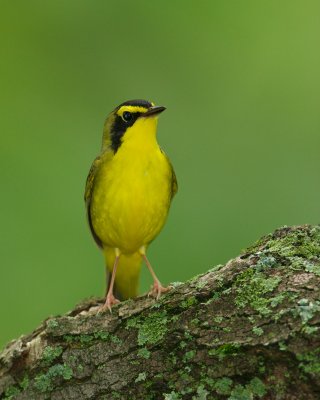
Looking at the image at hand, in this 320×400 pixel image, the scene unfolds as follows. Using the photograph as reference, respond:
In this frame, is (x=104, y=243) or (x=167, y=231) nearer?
(x=104, y=243)

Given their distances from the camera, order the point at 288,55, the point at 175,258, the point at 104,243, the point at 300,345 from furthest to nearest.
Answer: the point at 288,55 → the point at 175,258 → the point at 104,243 → the point at 300,345

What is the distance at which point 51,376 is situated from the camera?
13.6 feet

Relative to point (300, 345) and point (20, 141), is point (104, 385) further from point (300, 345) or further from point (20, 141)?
point (20, 141)

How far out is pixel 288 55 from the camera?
8602 millimetres

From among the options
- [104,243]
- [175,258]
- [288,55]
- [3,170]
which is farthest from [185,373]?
[288,55]

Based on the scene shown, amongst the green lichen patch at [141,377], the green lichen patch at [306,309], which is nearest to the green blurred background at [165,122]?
the green lichen patch at [141,377]

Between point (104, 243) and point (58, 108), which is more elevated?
point (58, 108)

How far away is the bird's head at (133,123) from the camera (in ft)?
18.1

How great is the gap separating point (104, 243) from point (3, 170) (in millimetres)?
1905

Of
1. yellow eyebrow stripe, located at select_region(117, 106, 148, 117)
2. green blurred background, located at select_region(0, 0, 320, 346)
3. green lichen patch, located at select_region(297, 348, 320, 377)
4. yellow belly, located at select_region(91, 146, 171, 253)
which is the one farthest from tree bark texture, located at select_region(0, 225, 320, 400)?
green blurred background, located at select_region(0, 0, 320, 346)

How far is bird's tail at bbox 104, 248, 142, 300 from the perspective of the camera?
6.00 meters

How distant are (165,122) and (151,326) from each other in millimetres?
4380

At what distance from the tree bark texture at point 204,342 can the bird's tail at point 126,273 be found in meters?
1.58

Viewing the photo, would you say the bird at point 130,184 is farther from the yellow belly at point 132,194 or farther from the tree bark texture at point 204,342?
the tree bark texture at point 204,342
